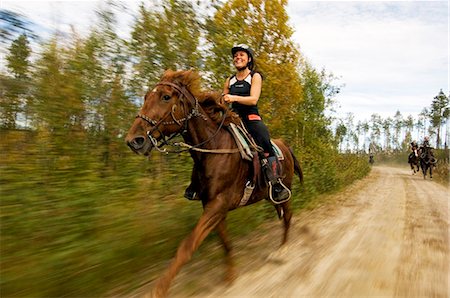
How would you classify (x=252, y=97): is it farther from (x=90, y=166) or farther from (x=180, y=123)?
(x=90, y=166)

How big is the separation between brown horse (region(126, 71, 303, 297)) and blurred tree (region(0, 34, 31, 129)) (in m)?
1.42

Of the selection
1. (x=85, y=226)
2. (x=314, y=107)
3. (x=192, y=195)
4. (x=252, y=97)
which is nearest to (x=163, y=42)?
(x=252, y=97)

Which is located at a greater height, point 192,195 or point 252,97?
point 252,97

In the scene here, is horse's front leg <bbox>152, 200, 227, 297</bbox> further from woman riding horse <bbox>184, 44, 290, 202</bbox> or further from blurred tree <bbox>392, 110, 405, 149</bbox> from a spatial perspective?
blurred tree <bbox>392, 110, 405, 149</bbox>

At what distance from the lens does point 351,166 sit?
1992cm

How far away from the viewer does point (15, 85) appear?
12.1 ft

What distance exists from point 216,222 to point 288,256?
6.76ft

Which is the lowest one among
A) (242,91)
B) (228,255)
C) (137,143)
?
(228,255)

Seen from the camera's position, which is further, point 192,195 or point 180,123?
point 192,195

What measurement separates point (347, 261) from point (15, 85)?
206 inches

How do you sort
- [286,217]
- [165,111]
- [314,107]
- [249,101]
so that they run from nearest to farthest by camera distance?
1. [165,111]
2. [249,101]
3. [286,217]
4. [314,107]

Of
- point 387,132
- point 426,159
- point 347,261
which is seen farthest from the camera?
point 387,132

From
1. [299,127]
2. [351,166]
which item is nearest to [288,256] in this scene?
[299,127]

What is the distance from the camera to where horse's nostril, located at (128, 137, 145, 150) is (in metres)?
3.43
